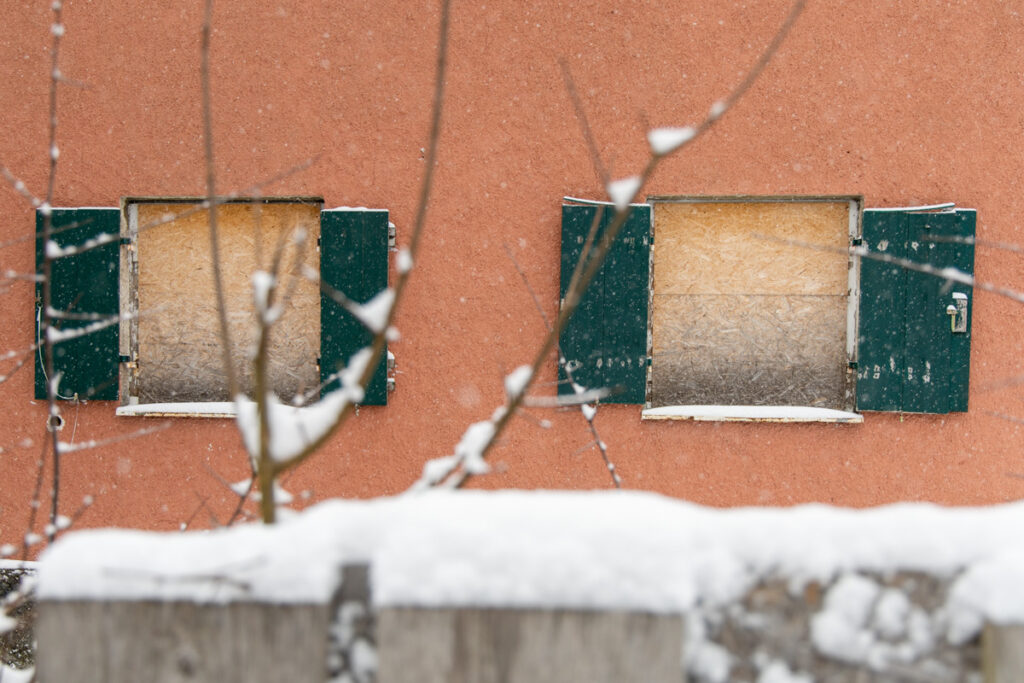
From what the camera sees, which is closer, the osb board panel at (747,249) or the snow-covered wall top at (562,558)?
the snow-covered wall top at (562,558)

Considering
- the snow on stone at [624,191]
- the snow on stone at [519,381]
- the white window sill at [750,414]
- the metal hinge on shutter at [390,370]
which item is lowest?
the white window sill at [750,414]

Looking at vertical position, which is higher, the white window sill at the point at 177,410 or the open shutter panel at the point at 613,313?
the open shutter panel at the point at 613,313

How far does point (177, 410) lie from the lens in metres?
4.19

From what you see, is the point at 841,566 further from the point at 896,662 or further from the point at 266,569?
the point at 266,569

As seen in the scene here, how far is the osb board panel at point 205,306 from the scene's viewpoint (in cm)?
424

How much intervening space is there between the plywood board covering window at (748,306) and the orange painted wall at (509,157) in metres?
0.20

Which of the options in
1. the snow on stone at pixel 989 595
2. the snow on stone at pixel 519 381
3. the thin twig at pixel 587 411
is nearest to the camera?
the snow on stone at pixel 989 595

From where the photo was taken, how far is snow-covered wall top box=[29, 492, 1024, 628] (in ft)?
2.33

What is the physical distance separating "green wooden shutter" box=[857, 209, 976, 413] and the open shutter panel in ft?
3.85

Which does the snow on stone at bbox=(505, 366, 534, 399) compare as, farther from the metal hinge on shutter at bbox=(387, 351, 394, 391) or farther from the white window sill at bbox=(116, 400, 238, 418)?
the white window sill at bbox=(116, 400, 238, 418)

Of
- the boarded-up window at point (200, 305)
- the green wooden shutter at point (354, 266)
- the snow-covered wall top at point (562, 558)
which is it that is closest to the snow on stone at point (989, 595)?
the snow-covered wall top at point (562, 558)

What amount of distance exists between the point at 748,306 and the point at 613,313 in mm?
814

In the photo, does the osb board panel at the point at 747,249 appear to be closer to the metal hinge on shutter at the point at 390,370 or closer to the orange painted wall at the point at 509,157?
the orange painted wall at the point at 509,157

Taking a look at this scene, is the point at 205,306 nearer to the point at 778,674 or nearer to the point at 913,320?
the point at 913,320
